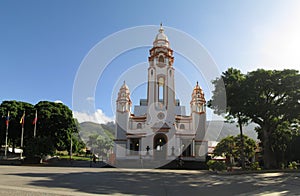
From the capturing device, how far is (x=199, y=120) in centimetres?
4484

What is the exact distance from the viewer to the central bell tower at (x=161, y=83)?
4144 cm

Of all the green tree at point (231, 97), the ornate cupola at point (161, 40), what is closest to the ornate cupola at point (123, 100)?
the ornate cupola at point (161, 40)

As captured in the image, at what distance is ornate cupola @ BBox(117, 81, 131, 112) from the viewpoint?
45247 mm

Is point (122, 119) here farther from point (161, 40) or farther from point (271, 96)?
point (271, 96)

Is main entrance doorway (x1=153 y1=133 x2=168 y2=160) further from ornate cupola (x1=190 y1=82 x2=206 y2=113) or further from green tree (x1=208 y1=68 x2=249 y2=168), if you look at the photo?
green tree (x1=208 y1=68 x2=249 y2=168)

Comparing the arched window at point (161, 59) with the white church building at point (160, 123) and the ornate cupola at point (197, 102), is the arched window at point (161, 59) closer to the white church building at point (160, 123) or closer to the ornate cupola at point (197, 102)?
the white church building at point (160, 123)

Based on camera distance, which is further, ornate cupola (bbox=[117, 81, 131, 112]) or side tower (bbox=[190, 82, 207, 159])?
ornate cupola (bbox=[117, 81, 131, 112])

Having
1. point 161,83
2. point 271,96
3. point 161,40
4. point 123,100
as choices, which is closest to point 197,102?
point 161,83

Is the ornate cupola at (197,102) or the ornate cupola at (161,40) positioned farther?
the ornate cupola at (197,102)

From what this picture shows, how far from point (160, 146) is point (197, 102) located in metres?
10.5

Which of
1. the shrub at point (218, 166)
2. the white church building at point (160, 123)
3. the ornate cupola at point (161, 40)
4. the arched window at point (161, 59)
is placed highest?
the ornate cupola at point (161, 40)

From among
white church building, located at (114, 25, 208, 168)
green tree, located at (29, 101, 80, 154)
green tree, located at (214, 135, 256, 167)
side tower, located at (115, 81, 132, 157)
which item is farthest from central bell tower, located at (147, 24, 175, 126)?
green tree, located at (29, 101, 80, 154)

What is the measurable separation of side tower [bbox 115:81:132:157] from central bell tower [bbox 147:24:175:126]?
4.67 metres

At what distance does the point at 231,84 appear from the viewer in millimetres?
25797
